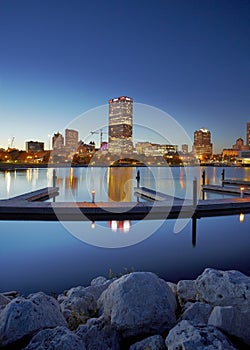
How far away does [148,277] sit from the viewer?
4.03 m

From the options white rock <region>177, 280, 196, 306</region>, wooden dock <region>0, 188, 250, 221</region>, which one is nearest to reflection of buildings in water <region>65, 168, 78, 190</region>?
wooden dock <region>0, 188, 250, 221</region>

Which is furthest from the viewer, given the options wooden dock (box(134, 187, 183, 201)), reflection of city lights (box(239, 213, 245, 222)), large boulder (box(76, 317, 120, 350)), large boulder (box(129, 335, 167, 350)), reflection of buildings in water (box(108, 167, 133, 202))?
reflection of buildings in water (box(108, 167, 133, 202))

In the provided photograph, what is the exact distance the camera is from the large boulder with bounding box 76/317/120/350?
3.63m

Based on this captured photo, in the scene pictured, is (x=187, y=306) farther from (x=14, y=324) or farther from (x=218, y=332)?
(x=14, y=324)

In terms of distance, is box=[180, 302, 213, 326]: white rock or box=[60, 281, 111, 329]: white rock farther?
box=[60, 281, 111, 329]: white rock

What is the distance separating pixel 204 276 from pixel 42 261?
622 cm

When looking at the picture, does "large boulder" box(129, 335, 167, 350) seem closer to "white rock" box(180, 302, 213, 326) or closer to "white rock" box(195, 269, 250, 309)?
"white rock" box(180, 302, 213, 326)

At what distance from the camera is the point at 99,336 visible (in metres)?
3.72

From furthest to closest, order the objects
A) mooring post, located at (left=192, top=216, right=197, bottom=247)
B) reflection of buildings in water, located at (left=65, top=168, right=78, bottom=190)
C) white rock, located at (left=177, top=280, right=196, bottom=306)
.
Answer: reflection of buildings in water, located at (left=65, top=168, right=78, bottom=190) → mooring post, located at (left=192, top=216, right=197, bottom=247) → white rock, located at (left=177, top=280, right=196, bottom=306)

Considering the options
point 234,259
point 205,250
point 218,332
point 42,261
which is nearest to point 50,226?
point 42,261

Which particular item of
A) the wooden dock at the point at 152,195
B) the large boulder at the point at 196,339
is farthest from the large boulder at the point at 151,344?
the wooden dock at the point at 152,195

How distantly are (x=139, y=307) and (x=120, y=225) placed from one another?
9588mm

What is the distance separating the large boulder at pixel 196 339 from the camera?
120 inches

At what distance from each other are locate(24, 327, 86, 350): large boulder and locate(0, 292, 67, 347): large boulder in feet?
0.69
